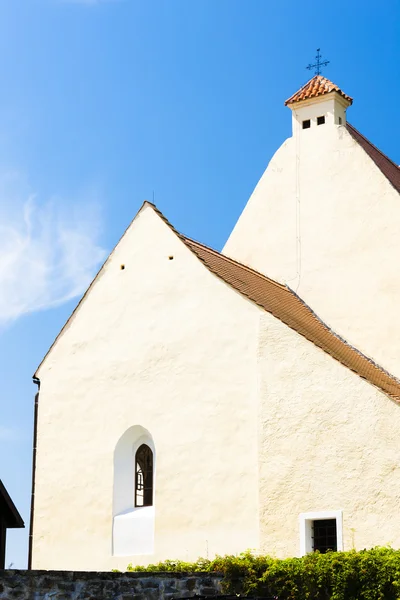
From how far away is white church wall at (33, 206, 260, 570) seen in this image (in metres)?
22.2

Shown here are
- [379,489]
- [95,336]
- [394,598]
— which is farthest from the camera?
[95,336]

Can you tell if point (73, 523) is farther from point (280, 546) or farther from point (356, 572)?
point (356, 572)

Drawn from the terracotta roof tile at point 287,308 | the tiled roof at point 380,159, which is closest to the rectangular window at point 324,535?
the terracotta roof tile at point 287,308

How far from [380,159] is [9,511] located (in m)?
15.7

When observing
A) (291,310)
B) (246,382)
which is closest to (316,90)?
(291,310)

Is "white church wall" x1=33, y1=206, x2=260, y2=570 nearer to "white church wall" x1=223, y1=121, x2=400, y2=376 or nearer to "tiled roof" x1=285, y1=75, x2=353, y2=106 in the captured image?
"white church wall" x1=223, y1=121, x2=400, y2=376

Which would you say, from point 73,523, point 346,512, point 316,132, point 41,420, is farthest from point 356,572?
point 316,132

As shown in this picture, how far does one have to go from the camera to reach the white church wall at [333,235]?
24.7m

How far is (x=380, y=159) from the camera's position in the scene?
28688mm

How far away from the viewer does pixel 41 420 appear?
26.0 m

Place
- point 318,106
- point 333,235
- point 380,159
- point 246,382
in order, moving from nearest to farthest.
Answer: point 246,382
point 333,235
point 318,106
point 380,159

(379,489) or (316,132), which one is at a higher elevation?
(316,132)

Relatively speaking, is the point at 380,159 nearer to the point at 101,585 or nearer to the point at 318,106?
the point at 318,106

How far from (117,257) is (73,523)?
7.08 metres
